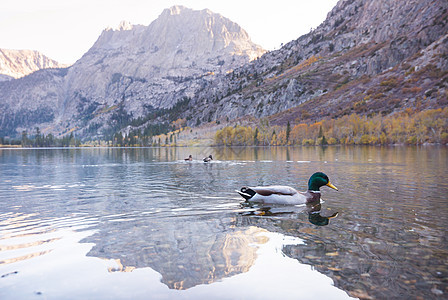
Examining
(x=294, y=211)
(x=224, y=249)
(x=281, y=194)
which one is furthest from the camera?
(x=281, y=194)

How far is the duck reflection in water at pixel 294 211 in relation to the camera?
14211 mm

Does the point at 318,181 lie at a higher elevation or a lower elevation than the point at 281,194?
higher

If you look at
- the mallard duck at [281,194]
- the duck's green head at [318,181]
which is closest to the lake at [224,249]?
the mallard duck at [281,194]

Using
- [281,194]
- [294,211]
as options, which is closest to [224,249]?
[294,211]

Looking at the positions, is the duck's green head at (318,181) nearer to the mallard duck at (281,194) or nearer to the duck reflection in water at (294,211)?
the mallard duck at (281,194)

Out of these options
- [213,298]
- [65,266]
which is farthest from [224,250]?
[65,266]

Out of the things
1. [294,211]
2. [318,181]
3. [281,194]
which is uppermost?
[318,181]

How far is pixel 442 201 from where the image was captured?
17.9 metres

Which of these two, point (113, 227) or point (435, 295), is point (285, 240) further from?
point (113, 227)

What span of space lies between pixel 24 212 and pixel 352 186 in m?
21.4

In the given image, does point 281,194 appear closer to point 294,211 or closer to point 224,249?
point 294,211

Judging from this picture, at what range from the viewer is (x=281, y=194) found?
1723cm

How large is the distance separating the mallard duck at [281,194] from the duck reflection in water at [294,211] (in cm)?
33

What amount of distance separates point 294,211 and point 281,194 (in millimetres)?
1433
